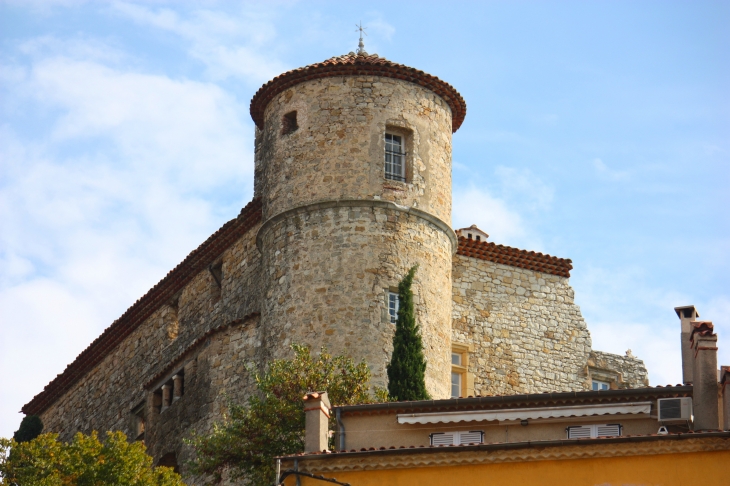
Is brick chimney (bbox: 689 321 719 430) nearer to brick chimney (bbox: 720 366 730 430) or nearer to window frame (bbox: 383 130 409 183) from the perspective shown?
brick chimney (bbox: 720 366 730 430)

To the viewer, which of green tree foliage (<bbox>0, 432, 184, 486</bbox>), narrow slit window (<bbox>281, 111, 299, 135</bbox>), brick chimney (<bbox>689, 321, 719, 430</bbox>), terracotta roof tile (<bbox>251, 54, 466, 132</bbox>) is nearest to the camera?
brick chimney (<bbox>689, 321, 719, 430</bbox>)

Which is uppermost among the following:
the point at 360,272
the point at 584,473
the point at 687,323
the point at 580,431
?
the point at 360,272

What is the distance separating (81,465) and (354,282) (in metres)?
7.73

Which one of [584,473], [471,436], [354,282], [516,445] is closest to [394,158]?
[354,282]

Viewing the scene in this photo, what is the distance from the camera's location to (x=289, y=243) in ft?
116

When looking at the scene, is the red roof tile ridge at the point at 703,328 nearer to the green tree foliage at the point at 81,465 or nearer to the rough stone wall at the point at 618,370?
the green tree foliage at the point at 81,465

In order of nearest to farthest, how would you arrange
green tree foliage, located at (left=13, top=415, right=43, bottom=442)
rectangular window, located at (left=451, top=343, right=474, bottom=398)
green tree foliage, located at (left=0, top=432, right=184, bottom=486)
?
green tree foliage, located at (left=0, top=432, right=184, bottom=486) < rectangular window, located at (left=451, top=343, right=474, bottom=398) < green tree foliage, located at (left=13, top=415, right=43, bottom=442)

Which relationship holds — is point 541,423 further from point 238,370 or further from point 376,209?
point 238,370

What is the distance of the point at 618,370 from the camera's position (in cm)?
4044

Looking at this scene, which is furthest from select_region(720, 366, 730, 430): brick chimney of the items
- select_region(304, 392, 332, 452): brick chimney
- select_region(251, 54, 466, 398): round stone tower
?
select_region(251, 54, 466, 398): round stone tower

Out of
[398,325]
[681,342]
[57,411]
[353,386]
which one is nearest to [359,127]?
[398,325]

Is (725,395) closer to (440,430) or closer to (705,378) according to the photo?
(705,378)

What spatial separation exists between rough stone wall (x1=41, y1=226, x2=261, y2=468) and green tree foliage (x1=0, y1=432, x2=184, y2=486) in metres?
7.63

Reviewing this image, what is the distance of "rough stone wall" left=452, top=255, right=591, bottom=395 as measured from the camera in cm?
3866
